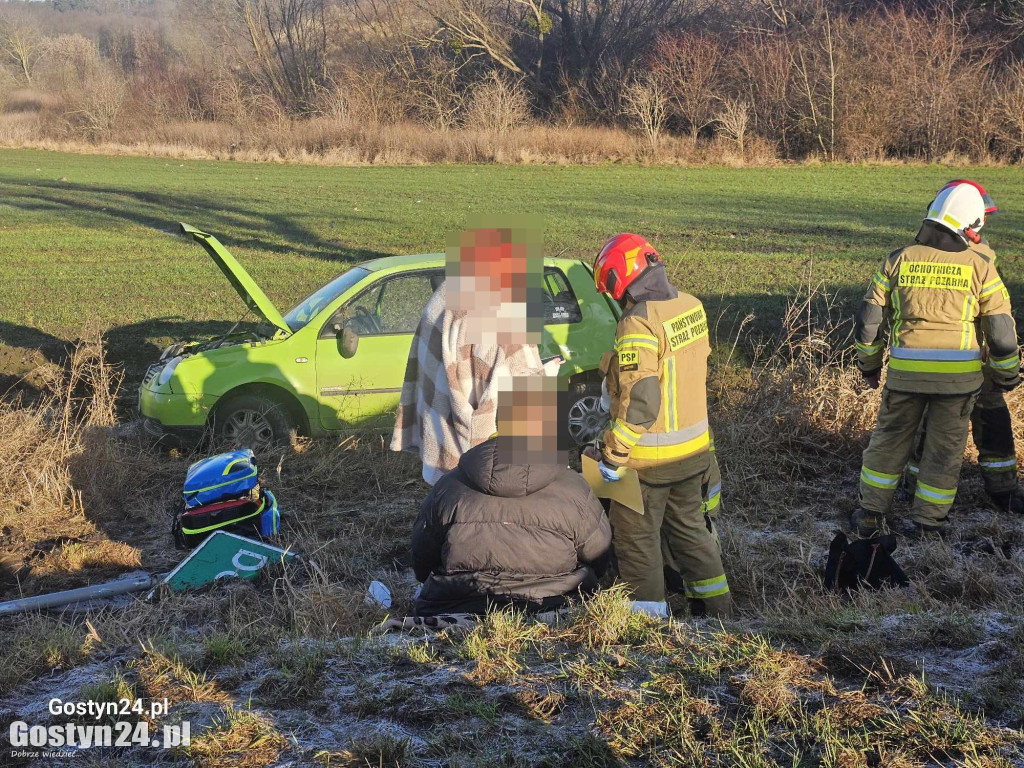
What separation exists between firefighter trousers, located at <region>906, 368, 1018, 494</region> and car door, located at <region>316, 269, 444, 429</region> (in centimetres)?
379

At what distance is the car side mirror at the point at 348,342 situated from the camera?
728 centimetres

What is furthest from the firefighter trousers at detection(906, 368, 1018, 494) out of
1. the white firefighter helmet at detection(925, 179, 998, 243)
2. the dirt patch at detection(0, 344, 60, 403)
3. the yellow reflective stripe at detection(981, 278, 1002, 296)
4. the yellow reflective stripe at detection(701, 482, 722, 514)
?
the dirt patch at detection(0, 344, 60, 403)

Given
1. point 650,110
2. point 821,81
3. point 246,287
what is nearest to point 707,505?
point 246,287

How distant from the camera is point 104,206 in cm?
2630

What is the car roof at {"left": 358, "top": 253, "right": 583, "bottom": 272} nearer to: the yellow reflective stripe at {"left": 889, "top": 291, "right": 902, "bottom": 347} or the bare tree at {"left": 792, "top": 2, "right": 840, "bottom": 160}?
the yellow reflective stripe at {"left": 889, "top": 291, "right": 902, "bottom": 347}

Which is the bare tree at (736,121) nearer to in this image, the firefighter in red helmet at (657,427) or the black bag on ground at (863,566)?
the black bag on ground at (863,566)

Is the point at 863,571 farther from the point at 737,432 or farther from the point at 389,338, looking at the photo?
the point at 389,338

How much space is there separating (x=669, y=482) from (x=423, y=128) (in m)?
42.2

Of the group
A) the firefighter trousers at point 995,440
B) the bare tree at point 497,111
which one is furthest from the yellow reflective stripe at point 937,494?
the bare tree at point 497,111

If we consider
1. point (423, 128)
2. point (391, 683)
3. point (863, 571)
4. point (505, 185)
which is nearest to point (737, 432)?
point (863, 571)

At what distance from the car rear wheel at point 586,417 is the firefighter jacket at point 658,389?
315cm

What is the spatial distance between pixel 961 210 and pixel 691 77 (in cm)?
3905

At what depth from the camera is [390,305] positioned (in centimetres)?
762

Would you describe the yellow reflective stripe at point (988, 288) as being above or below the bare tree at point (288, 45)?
below
